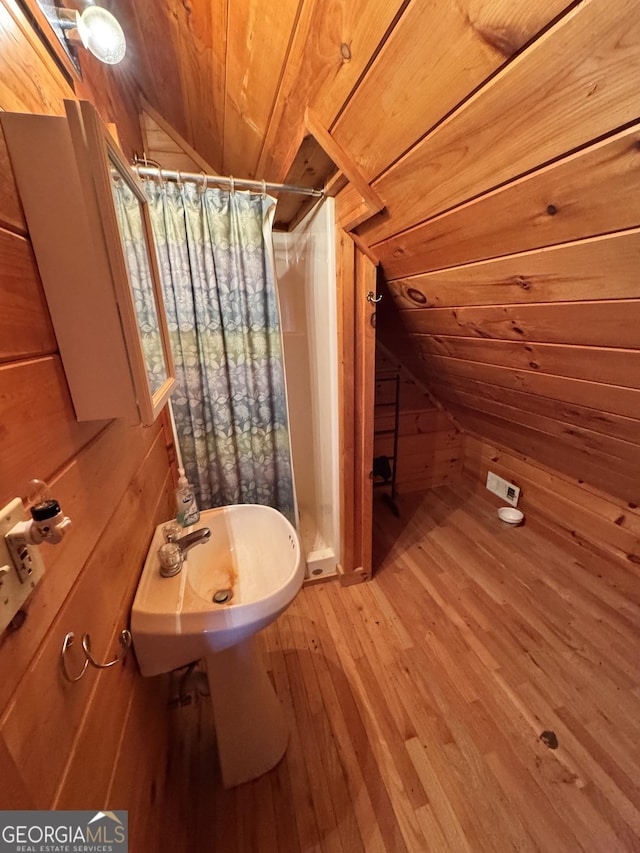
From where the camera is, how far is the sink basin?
0.76 metres

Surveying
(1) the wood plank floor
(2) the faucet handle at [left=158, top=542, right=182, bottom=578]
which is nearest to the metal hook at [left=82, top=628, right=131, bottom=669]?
(2) the faucet handle at [left=158, top=542, right=182, bottom=578]

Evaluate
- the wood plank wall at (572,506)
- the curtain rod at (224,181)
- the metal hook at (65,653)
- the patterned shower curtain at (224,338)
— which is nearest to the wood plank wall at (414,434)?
the wood plank wall at (572,506)

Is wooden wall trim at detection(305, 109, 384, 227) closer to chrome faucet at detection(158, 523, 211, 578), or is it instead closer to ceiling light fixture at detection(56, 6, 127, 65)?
ceiling light fixture at detection(56, 6, 127, 65)

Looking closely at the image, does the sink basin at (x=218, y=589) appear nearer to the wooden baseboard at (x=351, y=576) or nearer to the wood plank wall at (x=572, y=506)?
the wooden baseboard at (x=351, y=576)

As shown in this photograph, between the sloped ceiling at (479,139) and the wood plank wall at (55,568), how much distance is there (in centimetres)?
51

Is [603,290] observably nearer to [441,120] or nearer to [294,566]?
[441,120]

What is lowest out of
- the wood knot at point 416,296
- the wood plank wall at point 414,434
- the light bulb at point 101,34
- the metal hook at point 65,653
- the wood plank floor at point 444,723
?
the wood plank floor at point 444,723

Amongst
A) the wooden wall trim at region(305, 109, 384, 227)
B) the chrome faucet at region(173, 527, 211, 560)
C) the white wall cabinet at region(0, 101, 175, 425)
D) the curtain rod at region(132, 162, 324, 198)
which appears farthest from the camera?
the curtain rod at region(132, 162, 324, 198)

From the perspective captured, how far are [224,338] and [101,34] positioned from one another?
0.84 m

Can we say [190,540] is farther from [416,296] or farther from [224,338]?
[416,296]

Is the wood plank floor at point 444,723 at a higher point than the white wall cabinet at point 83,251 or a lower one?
lower

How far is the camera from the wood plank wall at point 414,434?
2.42 meters

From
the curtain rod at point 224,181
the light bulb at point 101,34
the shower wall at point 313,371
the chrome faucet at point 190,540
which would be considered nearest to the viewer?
the light bulb at point 101,34

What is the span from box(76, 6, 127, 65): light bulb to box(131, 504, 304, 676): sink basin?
1.20m
